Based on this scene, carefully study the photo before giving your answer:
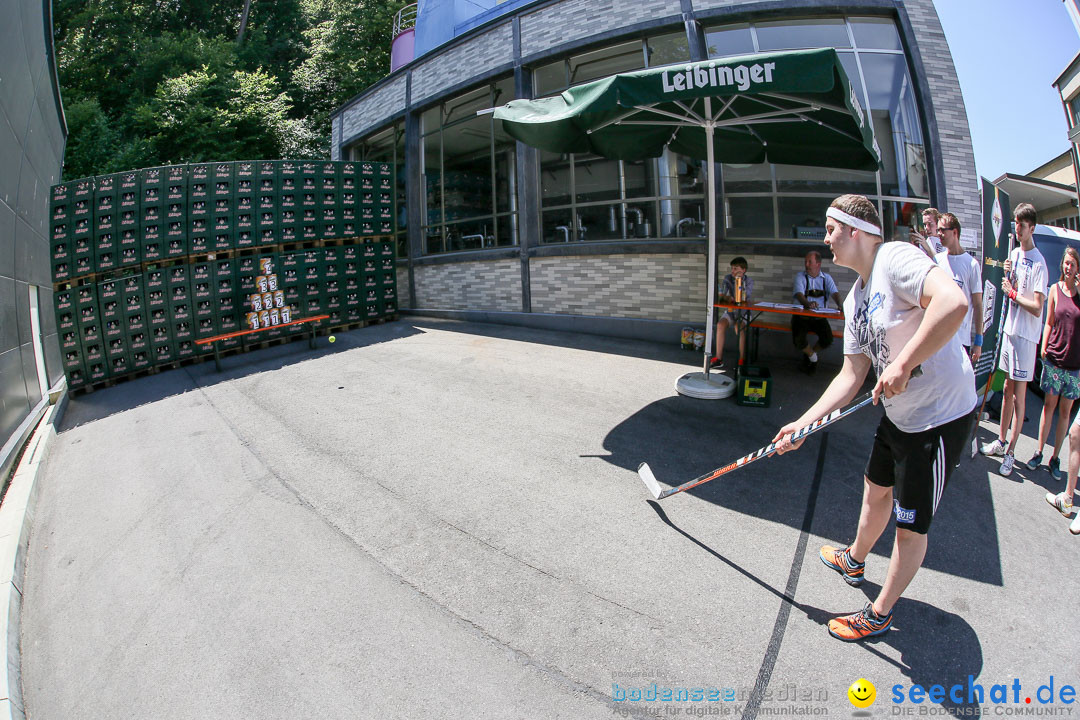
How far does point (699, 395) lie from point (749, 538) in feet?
8.70

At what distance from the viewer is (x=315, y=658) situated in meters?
2.53

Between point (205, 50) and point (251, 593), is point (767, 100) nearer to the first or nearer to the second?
point (251, 593)

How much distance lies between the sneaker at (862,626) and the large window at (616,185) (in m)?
6.78

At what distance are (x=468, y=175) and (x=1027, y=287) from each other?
9.87 m

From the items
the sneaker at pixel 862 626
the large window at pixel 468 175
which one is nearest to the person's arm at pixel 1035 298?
the sneaker at pixel 862 626

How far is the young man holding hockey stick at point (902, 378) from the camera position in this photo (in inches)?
83.3

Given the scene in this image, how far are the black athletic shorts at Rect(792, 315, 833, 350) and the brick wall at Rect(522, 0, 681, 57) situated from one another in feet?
17.4

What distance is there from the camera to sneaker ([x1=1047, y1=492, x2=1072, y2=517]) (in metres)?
3.61

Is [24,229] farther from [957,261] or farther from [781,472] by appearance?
[957,261]

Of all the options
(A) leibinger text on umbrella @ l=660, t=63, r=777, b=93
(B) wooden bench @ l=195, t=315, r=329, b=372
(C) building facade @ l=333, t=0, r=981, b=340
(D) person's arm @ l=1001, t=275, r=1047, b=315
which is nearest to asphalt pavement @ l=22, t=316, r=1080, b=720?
(D) person's arm @ l=1001, t=275, r=1047, b=315

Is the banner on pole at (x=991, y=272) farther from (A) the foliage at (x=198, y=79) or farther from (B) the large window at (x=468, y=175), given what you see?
(A) the foliage at (x=198, y=79)

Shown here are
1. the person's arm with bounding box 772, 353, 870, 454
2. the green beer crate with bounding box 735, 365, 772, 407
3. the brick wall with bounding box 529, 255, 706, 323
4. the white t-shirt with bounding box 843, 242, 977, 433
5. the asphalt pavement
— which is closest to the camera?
the white t-shirt with bounding box 843, 242, 977, 433

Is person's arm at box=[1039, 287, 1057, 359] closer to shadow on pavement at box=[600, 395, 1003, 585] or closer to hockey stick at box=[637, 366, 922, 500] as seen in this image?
shadow on pavement at box=[600, 395, 1003, 585]

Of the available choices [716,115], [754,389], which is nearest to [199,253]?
[716,115]
